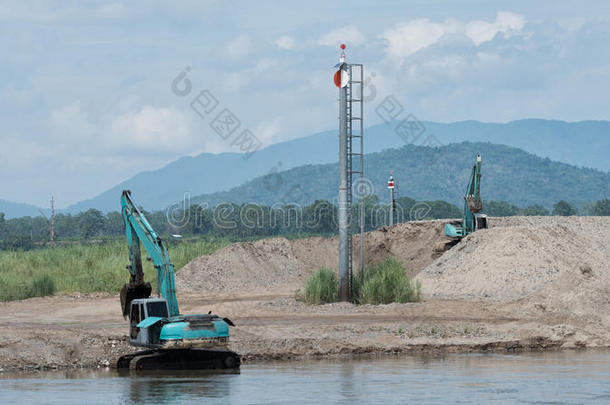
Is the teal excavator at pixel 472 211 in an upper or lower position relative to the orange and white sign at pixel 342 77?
lower

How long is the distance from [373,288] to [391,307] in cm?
113

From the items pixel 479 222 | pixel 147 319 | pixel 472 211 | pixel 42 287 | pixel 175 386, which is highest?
pixel 472 211

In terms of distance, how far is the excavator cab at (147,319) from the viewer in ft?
71.0

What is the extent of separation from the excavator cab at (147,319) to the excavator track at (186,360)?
661mm

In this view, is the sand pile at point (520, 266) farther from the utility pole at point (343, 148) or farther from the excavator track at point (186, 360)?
the excavator track at point (186, 360)

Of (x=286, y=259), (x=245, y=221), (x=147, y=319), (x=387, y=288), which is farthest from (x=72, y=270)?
(x=245, y=221)

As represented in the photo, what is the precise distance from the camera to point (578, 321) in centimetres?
3108

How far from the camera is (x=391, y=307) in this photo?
33156mm

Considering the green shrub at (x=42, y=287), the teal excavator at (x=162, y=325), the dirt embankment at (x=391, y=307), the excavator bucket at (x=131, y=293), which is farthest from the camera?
the green shrub at (x=42, y=287)

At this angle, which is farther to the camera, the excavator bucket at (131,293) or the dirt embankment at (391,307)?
the dirt embankment at (391,307)

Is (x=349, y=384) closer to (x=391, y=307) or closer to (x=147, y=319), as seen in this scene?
(x=147, y=319)

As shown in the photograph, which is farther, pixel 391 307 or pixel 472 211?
pixel 472 211

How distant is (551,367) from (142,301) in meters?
9.65

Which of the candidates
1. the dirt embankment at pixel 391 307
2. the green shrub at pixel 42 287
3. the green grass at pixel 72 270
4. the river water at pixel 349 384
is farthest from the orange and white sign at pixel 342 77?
the green shrub at pixel 42 287
